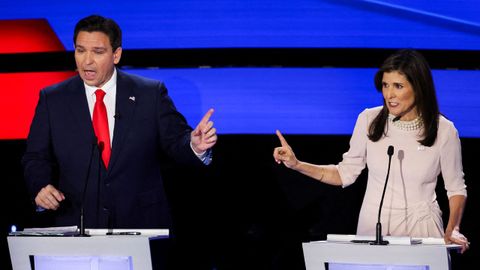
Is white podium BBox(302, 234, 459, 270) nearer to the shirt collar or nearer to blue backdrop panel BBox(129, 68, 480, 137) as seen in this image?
the shirt collar

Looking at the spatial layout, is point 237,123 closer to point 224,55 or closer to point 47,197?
point 224,55

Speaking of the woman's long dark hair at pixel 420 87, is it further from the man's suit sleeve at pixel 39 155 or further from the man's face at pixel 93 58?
the man's suit sleeve at pixel 39 155

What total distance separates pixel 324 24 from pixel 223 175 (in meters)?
1.02

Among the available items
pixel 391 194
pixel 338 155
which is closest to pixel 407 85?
pixel 391 194

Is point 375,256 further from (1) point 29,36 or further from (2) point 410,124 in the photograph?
(1) point 29,36

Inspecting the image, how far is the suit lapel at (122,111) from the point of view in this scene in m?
3.43

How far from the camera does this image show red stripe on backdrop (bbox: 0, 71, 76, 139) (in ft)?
14.9

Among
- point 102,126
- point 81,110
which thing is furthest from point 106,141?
point 81,110

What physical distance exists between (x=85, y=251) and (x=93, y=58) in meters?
1.12

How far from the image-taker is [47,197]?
312 centimetres

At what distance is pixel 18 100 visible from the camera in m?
4.61

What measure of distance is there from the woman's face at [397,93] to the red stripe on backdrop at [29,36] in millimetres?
2005

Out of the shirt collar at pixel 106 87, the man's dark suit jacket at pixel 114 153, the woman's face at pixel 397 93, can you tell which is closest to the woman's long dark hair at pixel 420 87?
the woman's face at pixel 397 93

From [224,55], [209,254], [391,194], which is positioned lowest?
[209,254]
